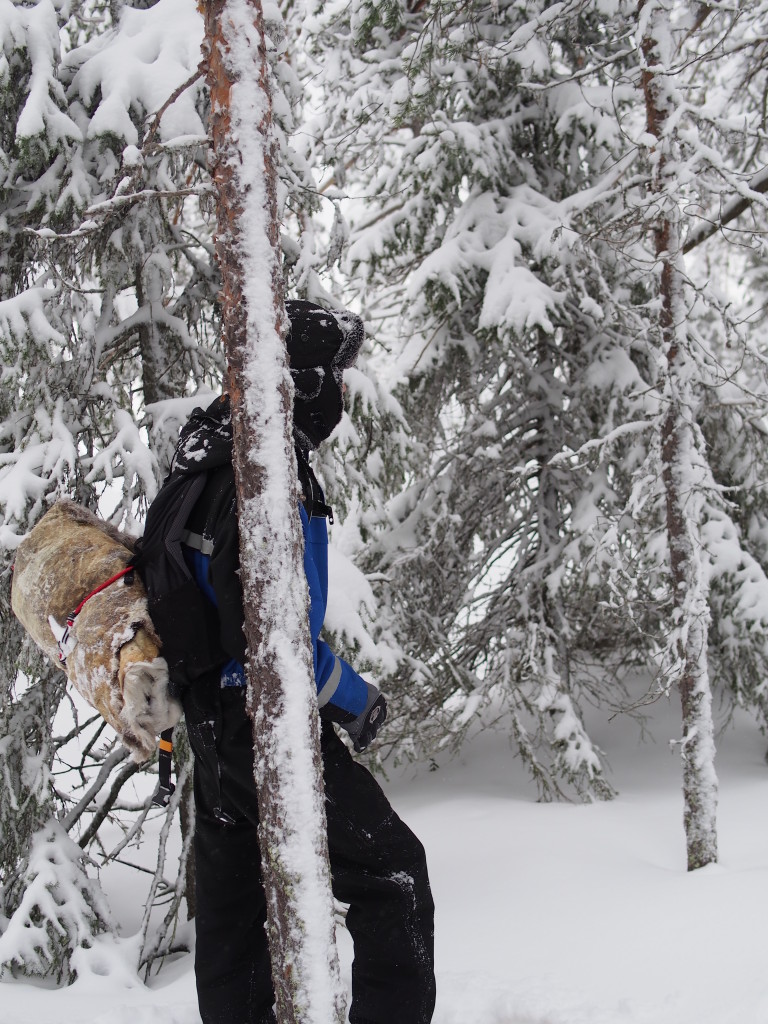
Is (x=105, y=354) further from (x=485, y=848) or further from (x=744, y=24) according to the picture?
(x=744, y=24)

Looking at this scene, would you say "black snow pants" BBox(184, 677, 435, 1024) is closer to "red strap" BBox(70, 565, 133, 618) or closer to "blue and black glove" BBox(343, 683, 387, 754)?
"blue and black glove" BBox(343, 683, 387, 754)

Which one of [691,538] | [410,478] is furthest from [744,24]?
[691,538]

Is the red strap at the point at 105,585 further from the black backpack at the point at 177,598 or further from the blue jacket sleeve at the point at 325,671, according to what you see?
the blue jacket sleeve at the point at 325,671

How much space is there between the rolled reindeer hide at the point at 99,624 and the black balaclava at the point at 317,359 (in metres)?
0.69

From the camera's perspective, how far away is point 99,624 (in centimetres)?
230

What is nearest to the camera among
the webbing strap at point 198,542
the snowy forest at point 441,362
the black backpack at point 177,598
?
the black backpack at point 177,598

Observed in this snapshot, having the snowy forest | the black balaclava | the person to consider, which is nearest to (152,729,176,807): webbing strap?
the person

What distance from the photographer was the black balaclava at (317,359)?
102 inches

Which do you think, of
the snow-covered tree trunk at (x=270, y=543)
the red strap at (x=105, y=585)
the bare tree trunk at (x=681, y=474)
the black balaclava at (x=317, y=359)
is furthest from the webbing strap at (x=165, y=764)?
the bare tree trunk at (x=681, y=474)

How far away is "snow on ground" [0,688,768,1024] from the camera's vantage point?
10.4 feet

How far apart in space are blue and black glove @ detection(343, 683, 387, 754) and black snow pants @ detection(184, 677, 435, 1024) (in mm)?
90

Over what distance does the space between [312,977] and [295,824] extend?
42 cm

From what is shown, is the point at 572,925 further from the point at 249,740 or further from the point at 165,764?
the point at 165,764

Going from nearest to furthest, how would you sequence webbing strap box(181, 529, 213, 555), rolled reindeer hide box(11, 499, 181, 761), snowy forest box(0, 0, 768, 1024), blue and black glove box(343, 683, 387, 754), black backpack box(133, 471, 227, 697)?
rolled reindeer hide box(11, 499, 181, 761), black backpack box(133, 471, 227, 697), webbing strap box(181, 529, 213, 555), blue and black glove box(343, 683, 387, 754), snowy forest box(0, 0, 768, 1024)
